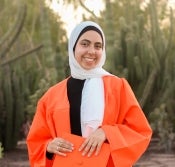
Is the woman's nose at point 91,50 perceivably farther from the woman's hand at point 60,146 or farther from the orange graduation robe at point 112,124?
the woman's hand at point 60,146

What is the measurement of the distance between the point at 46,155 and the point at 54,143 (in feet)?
0.44

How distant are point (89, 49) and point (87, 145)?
1.46 ft

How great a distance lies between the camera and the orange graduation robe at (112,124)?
2.40m

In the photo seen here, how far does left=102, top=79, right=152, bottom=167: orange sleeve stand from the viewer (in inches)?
94.2

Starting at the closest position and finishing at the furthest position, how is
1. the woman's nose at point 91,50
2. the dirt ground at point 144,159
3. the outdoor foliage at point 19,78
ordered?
the woman's nose at point 91,50, the dirt ground at point 144,159, the outdoor foliage at point 19,78

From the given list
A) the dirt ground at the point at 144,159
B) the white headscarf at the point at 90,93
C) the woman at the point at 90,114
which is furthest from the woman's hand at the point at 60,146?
the dirt ground at the point at 144,159

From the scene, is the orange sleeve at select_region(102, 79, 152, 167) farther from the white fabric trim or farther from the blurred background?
the blurred background

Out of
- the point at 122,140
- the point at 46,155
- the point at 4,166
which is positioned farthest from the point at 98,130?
the point at 4,166

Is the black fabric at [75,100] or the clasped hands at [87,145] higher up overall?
the black fabric at [75,100]

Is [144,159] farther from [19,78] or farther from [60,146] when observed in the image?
[60,146]

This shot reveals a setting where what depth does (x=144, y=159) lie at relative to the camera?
23.2 feet

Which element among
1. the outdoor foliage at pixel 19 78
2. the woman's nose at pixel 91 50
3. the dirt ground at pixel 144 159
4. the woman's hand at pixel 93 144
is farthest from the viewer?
the outdoor foliage at pixel 19 78

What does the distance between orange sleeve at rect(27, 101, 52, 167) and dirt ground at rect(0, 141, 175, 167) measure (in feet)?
13.4

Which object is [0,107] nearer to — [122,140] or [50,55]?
[50,55]
